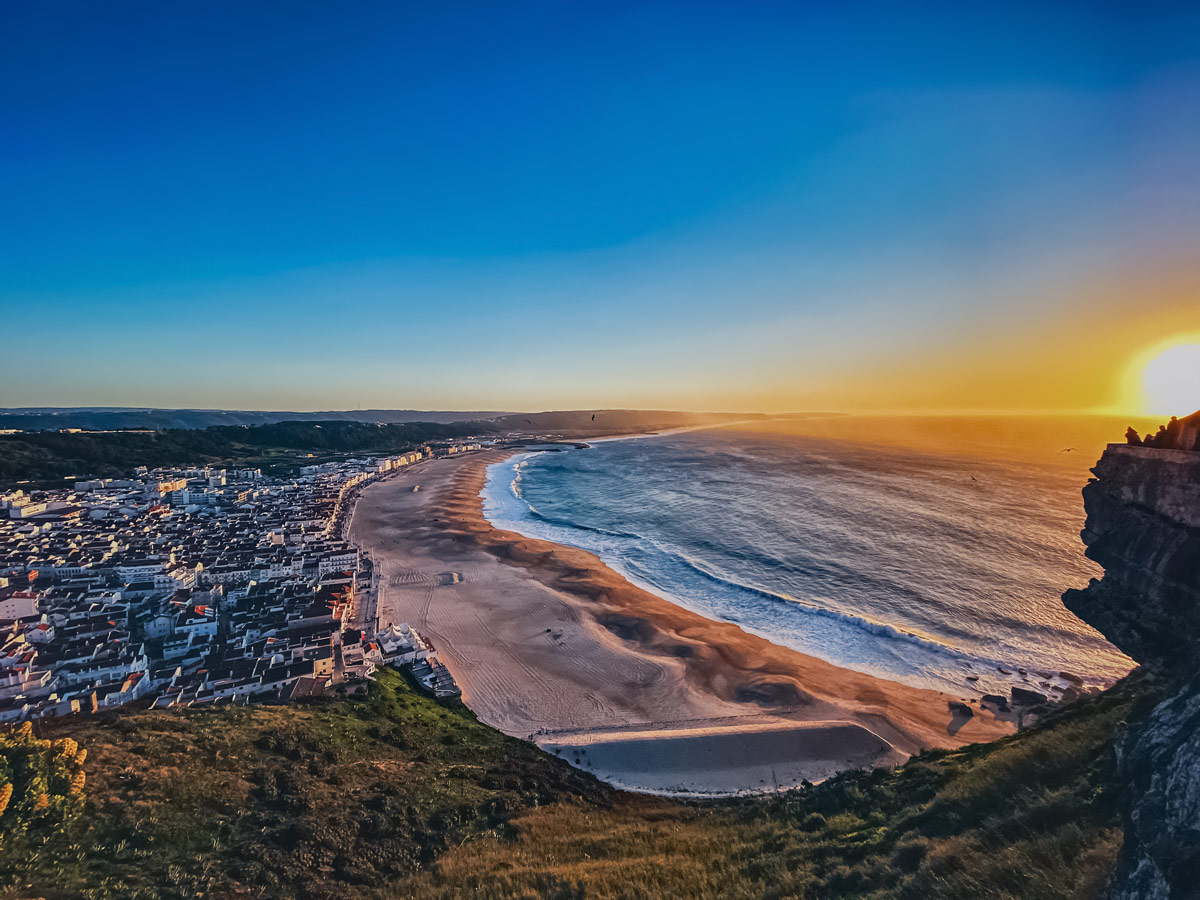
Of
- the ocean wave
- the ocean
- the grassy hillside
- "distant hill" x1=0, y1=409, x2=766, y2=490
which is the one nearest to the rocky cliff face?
Result: the grassy hillside

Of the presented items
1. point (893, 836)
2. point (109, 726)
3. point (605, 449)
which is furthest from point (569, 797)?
point (605, 449)

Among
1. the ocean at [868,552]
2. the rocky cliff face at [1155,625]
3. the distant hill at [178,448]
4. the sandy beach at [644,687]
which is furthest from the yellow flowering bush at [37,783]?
the distant hill at [178,448]

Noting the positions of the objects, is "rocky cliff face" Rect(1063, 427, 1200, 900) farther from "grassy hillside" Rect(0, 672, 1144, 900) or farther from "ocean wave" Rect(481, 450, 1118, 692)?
"ocean wave" Rect(481, 450, 1118, 692)

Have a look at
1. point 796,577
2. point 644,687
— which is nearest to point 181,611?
point 644,687

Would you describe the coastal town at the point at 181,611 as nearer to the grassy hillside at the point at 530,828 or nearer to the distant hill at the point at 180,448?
the grassy hillside at the point at 530,828

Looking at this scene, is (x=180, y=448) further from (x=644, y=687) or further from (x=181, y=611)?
(x=644, y=687)

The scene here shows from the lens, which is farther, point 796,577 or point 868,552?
point 868,552

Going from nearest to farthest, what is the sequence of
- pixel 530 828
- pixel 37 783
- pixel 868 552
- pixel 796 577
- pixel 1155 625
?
pixel 37 783, pixel 1155 625, pixel 530 828, pixel 796 577, pixel 868 552
